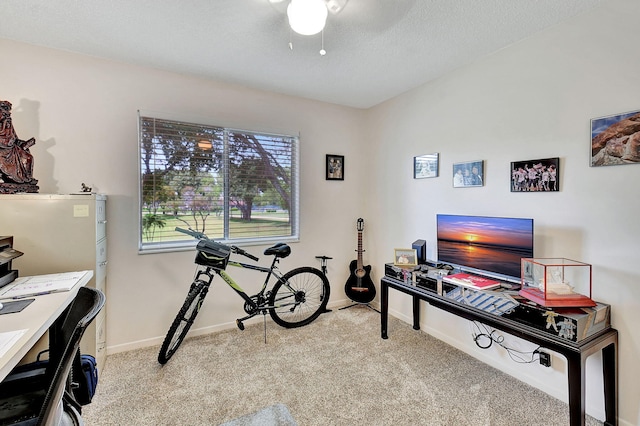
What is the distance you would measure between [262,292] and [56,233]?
1655 millimetres

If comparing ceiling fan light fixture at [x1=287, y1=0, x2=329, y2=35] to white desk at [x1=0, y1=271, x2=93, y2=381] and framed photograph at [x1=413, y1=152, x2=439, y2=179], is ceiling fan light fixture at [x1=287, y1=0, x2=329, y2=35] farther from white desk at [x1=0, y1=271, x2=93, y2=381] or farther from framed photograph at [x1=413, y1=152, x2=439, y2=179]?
white desk at [x1=0, y1=271, x2=93, y2=381]

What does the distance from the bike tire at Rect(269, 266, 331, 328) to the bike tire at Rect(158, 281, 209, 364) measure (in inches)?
27.7

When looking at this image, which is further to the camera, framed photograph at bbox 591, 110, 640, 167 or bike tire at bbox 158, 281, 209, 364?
bike tire at bbox 158, 281, 209, 364

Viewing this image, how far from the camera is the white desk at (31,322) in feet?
3.06

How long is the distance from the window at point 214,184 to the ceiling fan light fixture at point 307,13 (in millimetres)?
1610

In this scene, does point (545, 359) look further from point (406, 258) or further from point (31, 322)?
point (31, 322)

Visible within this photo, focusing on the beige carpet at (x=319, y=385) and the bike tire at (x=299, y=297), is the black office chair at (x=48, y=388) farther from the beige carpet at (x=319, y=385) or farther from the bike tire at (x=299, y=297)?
the bike tire at (x=299, y=297)

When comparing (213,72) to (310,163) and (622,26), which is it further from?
(622,26)

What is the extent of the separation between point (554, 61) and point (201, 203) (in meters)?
3.10

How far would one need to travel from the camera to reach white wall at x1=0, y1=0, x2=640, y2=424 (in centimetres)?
168

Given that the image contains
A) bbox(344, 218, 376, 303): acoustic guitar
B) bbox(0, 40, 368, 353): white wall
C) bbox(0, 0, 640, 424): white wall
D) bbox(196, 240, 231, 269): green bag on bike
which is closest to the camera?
bbox(0, 0, 640, 424): white wall

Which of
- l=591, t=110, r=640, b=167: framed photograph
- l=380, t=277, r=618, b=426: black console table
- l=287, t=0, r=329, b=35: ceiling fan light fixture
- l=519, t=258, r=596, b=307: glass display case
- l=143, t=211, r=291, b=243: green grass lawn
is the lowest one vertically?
l=380, t=277, r=618, b=426: black console table

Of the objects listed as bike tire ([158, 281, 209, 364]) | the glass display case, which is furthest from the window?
the glass display case

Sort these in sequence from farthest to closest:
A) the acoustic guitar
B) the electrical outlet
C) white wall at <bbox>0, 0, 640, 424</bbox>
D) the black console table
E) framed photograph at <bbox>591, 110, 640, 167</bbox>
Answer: the acoustic guitar, the electrical outlet, white wall at <bbox>0, 0, 640, 424</bbox>, framed photograph at <bbox>591, 110, 640, 167</bbox>, the black console table
